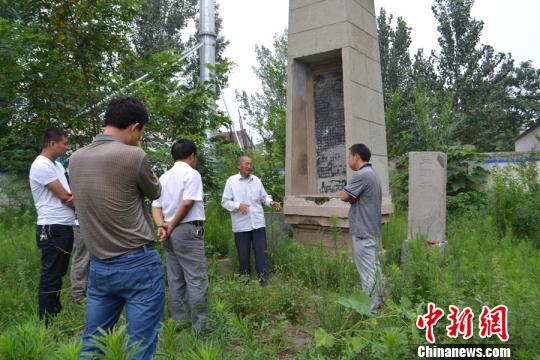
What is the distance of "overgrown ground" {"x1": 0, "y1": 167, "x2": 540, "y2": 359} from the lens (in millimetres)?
2299

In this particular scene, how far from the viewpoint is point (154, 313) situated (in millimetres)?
2227

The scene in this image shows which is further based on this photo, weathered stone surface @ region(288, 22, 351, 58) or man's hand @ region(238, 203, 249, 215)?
weathered stone surface @ region(288, 22, 351, 58)

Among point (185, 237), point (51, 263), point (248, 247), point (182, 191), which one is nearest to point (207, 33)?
point (248, 247)

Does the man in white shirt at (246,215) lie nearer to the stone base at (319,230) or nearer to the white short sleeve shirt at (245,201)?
the white short sleeve shirt at (245,201)

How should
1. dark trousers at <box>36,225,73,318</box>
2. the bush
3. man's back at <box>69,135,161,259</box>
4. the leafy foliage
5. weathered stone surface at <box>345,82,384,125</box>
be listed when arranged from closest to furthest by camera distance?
man's back at <box>69,135,161,259</box>
dark trousers at <box>36,225,73,318</box>
weathered stone surface at <box>345,82,384,125</box>
the bush
the leafy foliage

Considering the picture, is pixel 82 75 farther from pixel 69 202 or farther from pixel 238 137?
pixel 238 137

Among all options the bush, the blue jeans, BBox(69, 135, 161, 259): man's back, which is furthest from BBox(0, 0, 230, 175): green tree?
the bush

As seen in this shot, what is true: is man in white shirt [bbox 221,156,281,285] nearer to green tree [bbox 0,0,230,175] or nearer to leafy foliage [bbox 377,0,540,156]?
green tree [bbox 0,0,230,175]

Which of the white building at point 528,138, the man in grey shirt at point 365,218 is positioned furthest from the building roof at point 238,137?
the white building at point 528,138

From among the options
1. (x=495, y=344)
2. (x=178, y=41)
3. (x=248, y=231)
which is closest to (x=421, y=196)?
(x=248, y=231)

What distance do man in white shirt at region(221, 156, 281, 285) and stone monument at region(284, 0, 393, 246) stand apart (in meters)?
1.09

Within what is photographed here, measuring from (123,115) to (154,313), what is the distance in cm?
109

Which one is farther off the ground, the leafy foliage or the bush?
the leafy foliage

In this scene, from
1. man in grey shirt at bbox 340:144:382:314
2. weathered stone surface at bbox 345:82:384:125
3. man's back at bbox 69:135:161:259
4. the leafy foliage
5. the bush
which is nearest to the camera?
man's back at bbox 69:135:161:259
